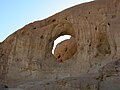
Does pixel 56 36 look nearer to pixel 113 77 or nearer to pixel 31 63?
pixel 31 63

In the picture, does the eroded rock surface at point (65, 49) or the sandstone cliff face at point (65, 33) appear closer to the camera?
the sandstone cliff face at point (65, 33)

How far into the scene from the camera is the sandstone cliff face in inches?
1048

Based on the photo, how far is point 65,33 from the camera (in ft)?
98.8

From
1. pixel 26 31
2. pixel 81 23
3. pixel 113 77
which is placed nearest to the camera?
pixel 113 77

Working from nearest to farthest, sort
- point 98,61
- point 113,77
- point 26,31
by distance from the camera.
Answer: point 113,77 < point 98,61 < point 26,31

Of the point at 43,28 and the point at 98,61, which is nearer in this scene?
the point at 98,61

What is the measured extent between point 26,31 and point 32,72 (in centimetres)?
442

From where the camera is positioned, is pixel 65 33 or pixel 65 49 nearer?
pixel 65 33

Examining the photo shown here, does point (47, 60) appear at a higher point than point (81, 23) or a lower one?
lower

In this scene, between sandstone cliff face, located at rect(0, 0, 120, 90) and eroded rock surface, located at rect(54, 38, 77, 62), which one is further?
eroded rock surface, located at rect(54, 38, 77, 62)

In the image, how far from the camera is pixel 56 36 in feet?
98.8

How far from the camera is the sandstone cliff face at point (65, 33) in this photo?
26609mm

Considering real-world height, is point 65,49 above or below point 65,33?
below

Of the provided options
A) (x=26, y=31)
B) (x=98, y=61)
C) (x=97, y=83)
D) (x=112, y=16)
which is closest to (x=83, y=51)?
(x=98, y=61)
